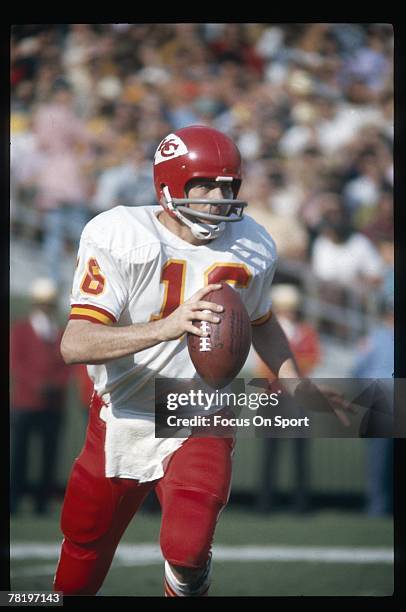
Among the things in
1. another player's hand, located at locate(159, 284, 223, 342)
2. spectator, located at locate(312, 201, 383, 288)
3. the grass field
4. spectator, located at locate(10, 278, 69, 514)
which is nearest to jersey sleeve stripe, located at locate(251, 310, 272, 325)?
another player's hand, located at locate(159, 284, 223, 342)

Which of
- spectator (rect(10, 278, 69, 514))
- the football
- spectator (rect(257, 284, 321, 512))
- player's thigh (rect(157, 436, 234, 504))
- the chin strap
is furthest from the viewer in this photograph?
spectator (rect(257, 284, 321, 512))

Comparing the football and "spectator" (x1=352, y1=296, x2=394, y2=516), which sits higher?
the football

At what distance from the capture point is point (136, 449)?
2.88 metres

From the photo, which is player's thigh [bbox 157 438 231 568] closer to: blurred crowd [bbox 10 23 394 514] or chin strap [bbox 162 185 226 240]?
chin strap [bbox 162 185 226 240]

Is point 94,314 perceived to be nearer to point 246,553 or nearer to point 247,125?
point 246,553

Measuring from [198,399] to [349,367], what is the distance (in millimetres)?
3043

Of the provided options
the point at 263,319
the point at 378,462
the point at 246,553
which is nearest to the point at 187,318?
the point at 263,319

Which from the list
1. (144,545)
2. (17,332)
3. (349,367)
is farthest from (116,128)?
(144,545)

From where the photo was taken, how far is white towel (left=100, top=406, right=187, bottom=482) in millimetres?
2859

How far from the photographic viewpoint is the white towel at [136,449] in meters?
2.86

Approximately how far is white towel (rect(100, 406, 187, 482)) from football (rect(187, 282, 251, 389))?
11.8 inches

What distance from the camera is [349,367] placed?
5.79 metres

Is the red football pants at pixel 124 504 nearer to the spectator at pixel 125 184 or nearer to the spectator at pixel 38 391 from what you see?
the spectator at pixel 38 391
